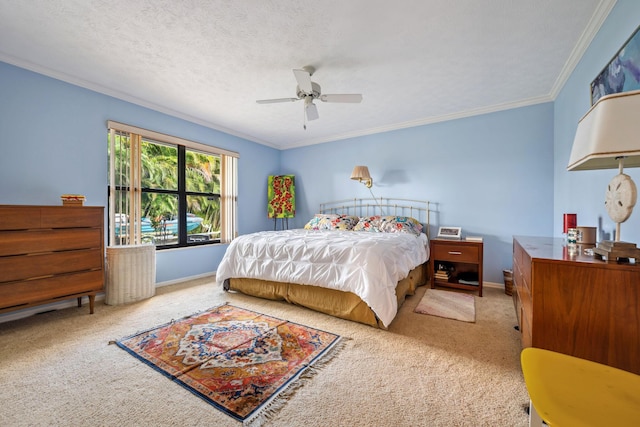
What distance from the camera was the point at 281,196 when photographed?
5434 mm

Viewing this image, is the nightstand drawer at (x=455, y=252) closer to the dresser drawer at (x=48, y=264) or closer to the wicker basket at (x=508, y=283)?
the wicker basket at (x=508, y=283)

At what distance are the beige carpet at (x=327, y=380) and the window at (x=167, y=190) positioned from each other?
1.42 meters

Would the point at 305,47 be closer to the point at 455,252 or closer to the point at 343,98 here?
the point at 343,98

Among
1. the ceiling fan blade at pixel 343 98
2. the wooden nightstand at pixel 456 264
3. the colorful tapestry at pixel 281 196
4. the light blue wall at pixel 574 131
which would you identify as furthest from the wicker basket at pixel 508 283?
the colorful tapestry at pixel 281 196

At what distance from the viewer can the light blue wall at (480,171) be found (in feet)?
11.2

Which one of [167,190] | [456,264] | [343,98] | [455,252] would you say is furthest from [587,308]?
[167,190]

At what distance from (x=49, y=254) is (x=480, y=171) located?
5.13 m

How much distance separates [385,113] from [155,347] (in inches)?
154

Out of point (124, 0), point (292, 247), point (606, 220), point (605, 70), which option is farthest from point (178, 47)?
point (606, 220)

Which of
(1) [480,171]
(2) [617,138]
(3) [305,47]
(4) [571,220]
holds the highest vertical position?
(3) [305,47]

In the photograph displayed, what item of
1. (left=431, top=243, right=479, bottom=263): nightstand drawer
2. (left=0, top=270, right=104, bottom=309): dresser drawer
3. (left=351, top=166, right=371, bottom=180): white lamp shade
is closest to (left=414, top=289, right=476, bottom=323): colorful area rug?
(left=431, top=243, right=479, bottom=263): nightstand drawer

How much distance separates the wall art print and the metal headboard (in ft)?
8.13

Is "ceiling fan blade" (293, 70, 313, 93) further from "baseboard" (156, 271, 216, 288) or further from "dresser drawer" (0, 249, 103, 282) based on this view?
"baseboard" (156, 271, 216, 288)

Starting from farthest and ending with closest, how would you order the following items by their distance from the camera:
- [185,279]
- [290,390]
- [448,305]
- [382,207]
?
1. [382,207]
2. [185,279]
3. [448,305]
4. [290,390]
